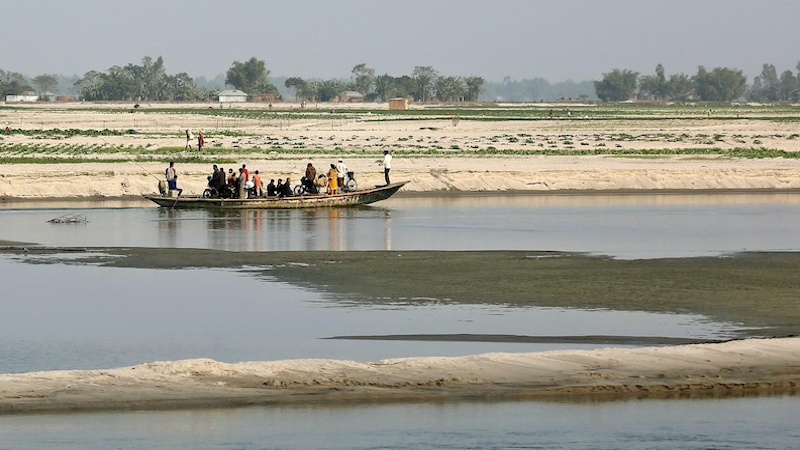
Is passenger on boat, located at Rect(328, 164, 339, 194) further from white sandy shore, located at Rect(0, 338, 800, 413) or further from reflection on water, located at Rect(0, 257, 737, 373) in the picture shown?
white sandy shore, located at Rect(0, 338, 800, 413)

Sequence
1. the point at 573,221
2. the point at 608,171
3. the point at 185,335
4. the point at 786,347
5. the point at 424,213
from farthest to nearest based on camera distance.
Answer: the point at 608,171
the point at 424,213
the point at 573,221
the point at 185,335
the point at 786,347

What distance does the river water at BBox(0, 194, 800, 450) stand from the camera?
500 inches

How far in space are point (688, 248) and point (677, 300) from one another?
367 inches

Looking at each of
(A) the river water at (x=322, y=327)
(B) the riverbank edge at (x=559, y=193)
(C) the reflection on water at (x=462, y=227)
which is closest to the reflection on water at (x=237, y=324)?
(A) the river water at (x=322, y=327)

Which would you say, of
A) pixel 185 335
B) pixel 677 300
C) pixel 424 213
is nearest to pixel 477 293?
pixel 677 300

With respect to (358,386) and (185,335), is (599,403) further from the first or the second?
(185,335)

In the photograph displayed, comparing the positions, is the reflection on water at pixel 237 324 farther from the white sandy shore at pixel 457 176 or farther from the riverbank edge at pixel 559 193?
the white sandy shore at pixel 457 176

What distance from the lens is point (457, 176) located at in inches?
2061

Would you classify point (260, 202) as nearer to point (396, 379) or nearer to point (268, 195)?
point (268, 195)

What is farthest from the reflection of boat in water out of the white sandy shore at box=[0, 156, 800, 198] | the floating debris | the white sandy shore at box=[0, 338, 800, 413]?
the white sandy shore at box=[0, 338, 800, 413]

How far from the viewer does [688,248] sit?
30.2 meters

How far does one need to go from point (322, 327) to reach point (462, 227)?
17.7 meters

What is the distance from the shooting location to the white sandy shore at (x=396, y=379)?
1349cm

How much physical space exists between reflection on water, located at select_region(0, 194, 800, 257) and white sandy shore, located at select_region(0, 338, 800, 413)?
45.1 ft
